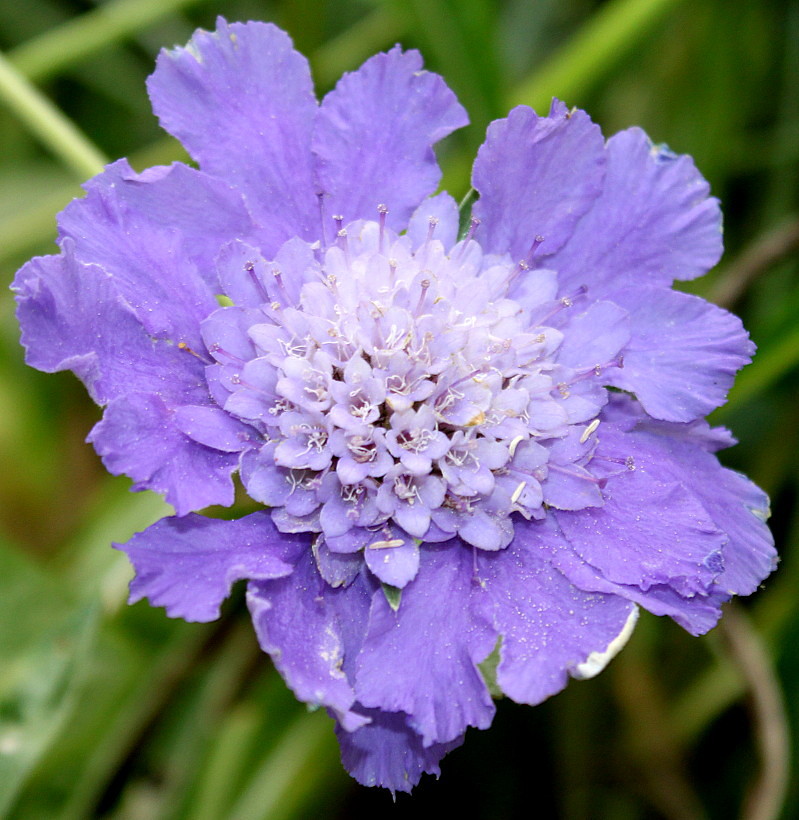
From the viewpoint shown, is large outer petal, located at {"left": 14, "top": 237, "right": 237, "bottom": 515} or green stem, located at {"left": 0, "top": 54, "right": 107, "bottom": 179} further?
green stem, located at {"left": 0, "top": 54, "right": 107, "bottom": 179}

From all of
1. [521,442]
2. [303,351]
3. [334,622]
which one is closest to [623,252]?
[521,442]

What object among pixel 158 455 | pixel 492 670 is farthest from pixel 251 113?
pixel 492 670

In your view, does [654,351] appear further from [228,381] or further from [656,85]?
[656,85]

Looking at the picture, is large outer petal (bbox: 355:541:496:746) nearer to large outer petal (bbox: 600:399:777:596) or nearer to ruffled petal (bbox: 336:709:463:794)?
ruffled petal (bbox: 336:709:463:794)

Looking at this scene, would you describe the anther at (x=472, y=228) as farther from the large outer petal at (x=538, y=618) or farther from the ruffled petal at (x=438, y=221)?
the large outer petal at (x=538, y=618)

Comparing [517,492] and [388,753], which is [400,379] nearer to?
[517,492]

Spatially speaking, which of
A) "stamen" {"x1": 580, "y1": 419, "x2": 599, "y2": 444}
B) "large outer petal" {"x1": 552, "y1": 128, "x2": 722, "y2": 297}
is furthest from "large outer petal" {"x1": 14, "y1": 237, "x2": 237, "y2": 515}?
"large outer petal" {"x1": 552, "y1": 128, "x2": 722, "y2": 297}
